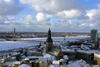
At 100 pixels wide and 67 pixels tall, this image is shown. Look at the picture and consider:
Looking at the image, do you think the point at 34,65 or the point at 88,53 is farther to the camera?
the point at 88,53

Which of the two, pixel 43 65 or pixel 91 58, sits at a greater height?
pixel 43 65

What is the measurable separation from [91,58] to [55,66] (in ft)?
111

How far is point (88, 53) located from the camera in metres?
56.1

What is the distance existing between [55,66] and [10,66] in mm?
11962

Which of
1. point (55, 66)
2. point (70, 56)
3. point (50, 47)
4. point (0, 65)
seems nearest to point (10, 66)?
point (0, 65)

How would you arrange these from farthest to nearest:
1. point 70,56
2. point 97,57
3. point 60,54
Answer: point 70,56
point 97,57
point 60,54

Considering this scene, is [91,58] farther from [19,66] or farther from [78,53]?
[19,66]

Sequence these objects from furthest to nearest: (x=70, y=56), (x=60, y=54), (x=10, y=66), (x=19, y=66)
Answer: (x=70, y=56) < (x=60, y=54) < (x=10, y=66) < (x=19, y=66)

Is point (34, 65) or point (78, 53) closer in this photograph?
point (34, 65)

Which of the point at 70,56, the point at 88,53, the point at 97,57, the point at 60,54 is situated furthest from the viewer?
the point at 88,53

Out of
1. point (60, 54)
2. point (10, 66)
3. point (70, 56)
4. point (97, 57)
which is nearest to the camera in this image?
point (10, 66)

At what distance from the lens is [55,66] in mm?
27969

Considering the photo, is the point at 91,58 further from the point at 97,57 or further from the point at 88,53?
the point at 97,57

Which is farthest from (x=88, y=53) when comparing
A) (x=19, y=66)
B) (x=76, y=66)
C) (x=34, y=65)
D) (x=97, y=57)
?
(x=19, y=66)
